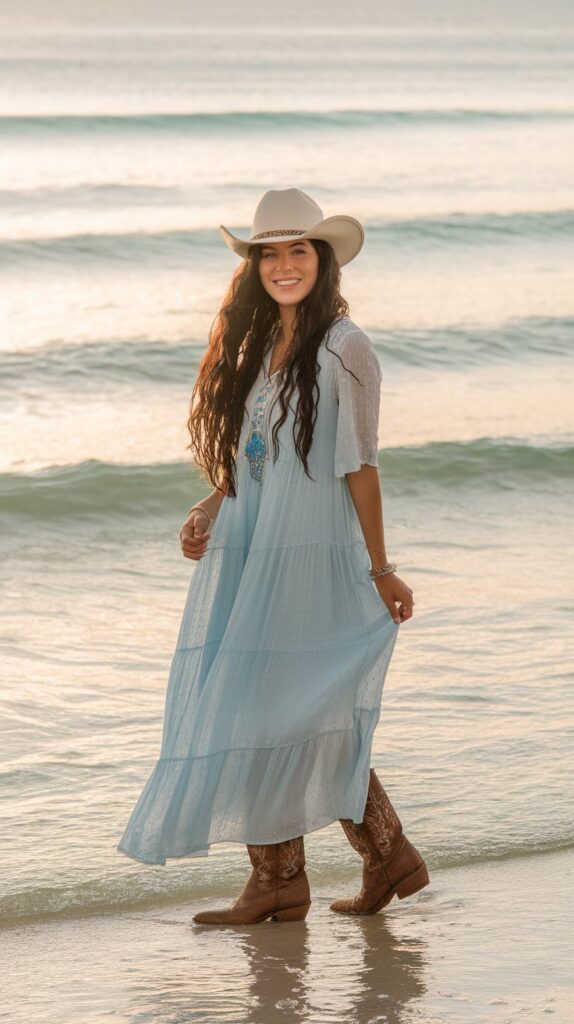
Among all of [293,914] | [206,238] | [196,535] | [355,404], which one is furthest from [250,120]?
[293,914]

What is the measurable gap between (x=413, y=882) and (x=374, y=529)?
932 millimetres

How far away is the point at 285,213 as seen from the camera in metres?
3.65

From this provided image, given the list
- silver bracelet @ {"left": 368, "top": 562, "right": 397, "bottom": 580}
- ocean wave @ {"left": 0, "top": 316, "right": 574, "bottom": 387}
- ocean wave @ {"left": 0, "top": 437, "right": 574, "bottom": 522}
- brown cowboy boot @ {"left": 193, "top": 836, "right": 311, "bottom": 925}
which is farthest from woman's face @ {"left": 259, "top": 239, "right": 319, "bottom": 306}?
ocean wave @ {"left": 0, "top": 316, "right": 574, "bottom": 387}

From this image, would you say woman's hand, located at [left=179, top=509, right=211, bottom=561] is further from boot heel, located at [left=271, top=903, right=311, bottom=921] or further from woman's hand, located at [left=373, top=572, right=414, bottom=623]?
boot heel, located at [left=271, top=903, right=311, bottom=921]

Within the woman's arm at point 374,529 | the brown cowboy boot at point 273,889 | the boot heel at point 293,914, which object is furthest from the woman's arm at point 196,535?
the boot heel at point 293,914

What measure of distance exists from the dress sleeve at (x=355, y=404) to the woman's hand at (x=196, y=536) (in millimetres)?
409

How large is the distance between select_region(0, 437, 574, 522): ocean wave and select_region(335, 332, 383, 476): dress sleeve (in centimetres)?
637

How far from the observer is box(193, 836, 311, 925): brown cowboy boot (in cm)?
375

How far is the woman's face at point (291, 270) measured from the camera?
3668mm

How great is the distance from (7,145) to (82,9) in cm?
4352

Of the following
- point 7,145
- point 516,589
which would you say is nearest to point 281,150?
point 7,145

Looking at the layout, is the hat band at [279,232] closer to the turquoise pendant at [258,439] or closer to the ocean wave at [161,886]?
the turquoise pendant at [258,439]

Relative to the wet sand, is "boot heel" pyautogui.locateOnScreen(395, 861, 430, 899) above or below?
above

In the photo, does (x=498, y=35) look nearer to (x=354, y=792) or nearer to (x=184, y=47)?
(x=184, y=47)
